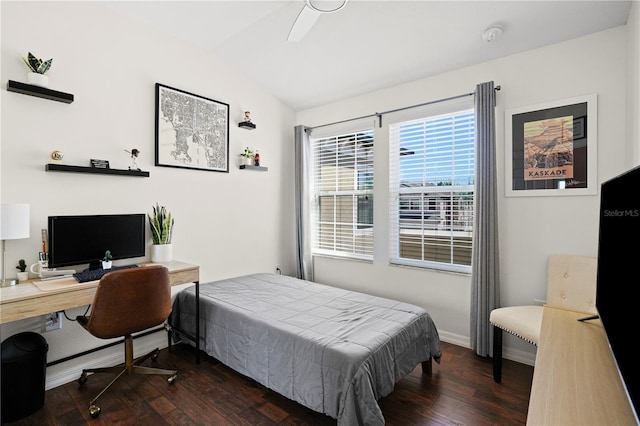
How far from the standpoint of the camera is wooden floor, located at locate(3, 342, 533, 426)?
1943 mm

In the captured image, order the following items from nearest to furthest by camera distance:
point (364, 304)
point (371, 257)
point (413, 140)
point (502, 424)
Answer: point (502, 424), point (364, 304), point (413, 140), point (371, 257)

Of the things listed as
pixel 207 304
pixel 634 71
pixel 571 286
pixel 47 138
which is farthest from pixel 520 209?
pixel 47 138

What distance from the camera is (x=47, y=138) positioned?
2.29 m

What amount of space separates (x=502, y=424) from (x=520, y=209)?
Result: 1.67 m

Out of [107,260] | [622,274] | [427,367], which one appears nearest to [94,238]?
[107,260]

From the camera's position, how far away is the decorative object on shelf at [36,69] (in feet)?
7.06

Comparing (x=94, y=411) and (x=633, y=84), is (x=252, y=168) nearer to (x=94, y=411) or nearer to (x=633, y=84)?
(x=94, y=411)

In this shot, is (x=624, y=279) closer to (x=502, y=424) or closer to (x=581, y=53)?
(x=502, y=424)

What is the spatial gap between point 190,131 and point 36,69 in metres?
1.20

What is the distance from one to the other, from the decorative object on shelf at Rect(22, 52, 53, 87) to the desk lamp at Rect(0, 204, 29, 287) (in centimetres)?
89

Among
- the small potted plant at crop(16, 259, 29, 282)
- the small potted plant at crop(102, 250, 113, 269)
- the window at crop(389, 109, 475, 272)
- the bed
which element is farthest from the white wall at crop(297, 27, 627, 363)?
the small potted plant at crop(16, 259, 29, 282)

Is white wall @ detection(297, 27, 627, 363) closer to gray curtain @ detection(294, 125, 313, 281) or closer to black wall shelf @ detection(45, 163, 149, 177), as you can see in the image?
gray curtain @ detection(294, 125, 313, 281)

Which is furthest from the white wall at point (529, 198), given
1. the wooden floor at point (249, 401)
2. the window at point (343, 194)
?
the wooden floor at point (249, 401)

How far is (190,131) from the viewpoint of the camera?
314 centimetres
